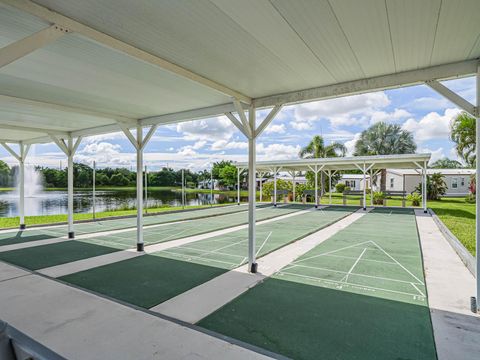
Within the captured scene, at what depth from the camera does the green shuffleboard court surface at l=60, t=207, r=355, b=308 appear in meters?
4.06

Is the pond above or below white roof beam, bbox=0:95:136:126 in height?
below

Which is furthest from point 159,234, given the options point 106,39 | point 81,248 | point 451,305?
point 451,305

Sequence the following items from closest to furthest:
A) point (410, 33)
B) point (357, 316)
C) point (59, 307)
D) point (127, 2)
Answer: point (127, 2)
point (410, 33)
point (357, 316)
point (59, 307)

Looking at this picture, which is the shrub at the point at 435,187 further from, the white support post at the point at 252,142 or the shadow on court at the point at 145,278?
the shadow on court at the point at 145,278

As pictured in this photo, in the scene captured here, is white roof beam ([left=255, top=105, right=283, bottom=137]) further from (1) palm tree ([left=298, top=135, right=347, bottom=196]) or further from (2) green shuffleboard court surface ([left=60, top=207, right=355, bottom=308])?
(1) palm tree ([left=298, top=135, right=347, bottom=196])

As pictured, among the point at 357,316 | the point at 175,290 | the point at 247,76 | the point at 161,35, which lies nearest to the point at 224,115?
the point at 247,76

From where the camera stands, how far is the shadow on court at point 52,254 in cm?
561

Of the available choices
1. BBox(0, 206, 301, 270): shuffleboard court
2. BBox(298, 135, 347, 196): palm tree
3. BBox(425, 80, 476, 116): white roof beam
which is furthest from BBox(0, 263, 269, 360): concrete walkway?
BBox(298, 135, 347, 196): palm tree

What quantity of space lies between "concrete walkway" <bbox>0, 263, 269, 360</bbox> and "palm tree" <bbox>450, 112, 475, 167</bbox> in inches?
701

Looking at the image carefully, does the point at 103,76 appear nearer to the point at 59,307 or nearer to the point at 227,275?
the point at 59,307

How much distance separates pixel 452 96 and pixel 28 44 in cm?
443

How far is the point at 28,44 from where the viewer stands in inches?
92.7

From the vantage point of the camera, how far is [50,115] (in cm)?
628

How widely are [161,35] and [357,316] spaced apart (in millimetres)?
3666
